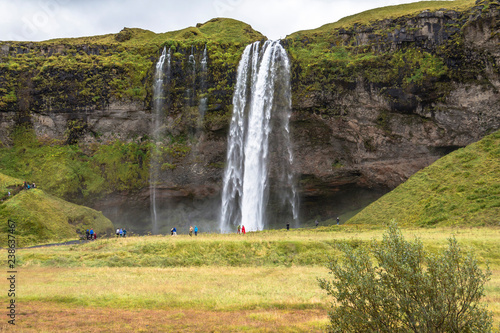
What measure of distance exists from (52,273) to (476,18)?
169ft

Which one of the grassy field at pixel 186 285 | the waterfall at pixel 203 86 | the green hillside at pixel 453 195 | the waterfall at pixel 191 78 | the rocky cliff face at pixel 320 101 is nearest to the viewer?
the grassy field at pixel 186 285

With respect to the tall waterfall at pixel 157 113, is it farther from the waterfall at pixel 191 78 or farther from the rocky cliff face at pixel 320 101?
the waterfall at pixel 191 78

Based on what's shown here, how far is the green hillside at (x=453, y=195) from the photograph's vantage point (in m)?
37.1

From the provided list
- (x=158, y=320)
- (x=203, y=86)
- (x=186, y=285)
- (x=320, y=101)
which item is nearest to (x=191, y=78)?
(x=203, y=86)

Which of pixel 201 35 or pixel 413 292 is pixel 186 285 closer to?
pixel 413 292

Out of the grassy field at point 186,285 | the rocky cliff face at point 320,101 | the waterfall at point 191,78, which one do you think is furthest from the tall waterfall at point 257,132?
the grassy field at point 186,285

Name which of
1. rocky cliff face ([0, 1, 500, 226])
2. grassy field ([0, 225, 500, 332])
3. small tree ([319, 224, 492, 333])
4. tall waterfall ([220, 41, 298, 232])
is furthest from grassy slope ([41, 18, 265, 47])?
small tree ([319, 224, 492, 333])

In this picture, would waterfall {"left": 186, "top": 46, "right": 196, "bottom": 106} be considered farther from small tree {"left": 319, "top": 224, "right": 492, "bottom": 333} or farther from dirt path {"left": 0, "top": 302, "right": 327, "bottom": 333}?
small tree {"left": 319, "top": 224, "right": 492, "bottom": 333}

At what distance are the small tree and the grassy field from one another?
135 cm

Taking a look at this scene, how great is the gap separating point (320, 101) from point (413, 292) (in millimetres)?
49078

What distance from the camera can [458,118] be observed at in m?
51.0

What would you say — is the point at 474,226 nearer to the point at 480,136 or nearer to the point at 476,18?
the point at 480,136

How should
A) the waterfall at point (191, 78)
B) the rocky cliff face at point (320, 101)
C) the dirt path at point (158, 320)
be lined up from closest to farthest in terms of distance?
the dirt path at point (158, 320), the rocky cliff face at point (320, 101), the waterfall at point (191, 78)

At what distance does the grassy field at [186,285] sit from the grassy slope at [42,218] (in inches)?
514
